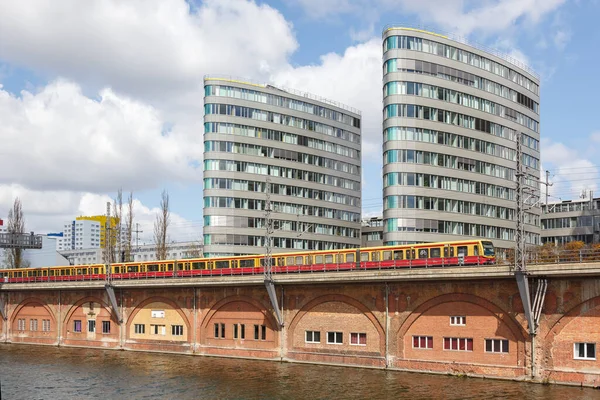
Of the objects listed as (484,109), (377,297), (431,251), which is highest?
(484,109)

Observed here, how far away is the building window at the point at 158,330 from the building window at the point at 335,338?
2044 cm

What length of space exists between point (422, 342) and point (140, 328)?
111ft

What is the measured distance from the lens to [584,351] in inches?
1790

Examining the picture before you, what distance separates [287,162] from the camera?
110375 mm

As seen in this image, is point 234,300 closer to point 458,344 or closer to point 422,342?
point 422,342

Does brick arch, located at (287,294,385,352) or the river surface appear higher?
brick arch, located at (287,294,385,352)

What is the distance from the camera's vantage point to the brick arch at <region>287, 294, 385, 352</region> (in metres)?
54.9

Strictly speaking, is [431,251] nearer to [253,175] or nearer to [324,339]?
[324,339]

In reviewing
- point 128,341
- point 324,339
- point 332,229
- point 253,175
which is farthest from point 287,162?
point 324,339

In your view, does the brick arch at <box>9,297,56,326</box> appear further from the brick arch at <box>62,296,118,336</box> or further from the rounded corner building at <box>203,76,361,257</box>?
the rounded corner building at <box>203,76,361,257</box>

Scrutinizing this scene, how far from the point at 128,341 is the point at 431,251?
36.5 metres

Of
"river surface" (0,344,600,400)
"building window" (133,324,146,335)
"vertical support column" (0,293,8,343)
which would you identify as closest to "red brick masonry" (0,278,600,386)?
"building window" (133,324,146,335)

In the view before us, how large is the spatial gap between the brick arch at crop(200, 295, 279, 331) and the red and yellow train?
3.46 meters

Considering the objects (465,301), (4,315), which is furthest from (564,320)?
(4,315)
